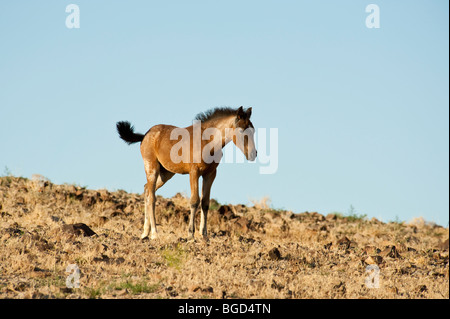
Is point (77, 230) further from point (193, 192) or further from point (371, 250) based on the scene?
point (371, 250)

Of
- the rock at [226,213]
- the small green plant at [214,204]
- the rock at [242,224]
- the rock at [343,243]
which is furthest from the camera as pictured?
the small green plant at [214,204]

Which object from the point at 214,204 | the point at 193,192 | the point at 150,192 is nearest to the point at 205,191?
the point at 193,192

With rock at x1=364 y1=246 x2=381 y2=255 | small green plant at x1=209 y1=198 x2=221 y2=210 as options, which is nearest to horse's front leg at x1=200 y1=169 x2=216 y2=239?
rock at x1=364 y1=246 x2=381 y2=255

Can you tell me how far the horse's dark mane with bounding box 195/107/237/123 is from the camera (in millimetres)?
12664

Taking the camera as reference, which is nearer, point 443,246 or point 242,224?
point 242,224

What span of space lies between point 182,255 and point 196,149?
101 inches

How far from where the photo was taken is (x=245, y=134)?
12.1 metres

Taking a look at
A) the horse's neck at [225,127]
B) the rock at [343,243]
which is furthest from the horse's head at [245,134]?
the rock at [343,243]

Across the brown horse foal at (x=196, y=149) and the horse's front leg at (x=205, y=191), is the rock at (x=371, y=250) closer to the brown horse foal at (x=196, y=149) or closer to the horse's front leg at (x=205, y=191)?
the brown horse foal at (x=196, y=149)

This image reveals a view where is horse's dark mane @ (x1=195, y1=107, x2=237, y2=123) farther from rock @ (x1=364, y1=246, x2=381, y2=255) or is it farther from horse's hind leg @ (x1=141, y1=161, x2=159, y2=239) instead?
rock @ (x1=364, y1=246, x2=381, y2=255)

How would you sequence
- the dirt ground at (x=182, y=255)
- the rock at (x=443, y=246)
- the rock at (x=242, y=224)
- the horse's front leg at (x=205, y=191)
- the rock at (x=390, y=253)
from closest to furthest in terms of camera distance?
the dirt ground at (x=182, y=255), the horse's front leg at (x=205, y=191), the rock at (x=390, y=253), the rock at (x=242, y=224), the rock at (x=443, y=246)

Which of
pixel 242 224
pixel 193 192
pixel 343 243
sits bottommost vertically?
pixel 343 243

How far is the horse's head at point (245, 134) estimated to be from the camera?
12133 millimetres
